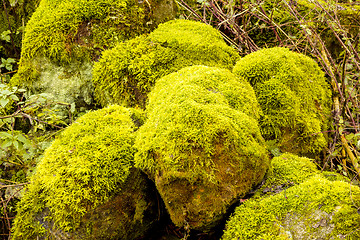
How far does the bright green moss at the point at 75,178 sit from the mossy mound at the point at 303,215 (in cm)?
116

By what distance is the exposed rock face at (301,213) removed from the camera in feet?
6.07

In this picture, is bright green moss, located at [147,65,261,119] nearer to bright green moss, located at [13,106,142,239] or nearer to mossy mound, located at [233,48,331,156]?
mossy mound, located at [233,48,331,156]

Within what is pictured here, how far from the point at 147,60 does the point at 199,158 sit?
192cm

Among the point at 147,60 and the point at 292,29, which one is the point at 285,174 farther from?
the point at 292,29

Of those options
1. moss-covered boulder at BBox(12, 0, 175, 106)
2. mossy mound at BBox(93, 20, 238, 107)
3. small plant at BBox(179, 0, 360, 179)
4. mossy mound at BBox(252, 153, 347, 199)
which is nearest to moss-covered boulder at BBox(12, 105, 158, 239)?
mossy mound at BBox(93, 20, 238, 107)

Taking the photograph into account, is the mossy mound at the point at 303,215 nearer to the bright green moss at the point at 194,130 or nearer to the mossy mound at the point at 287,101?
the bright green moss at the point at 194,130

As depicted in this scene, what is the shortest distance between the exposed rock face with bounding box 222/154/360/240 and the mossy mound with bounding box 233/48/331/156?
967mm

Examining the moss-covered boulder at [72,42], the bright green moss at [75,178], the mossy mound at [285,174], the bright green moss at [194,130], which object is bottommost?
the mossy mound at [285,174]

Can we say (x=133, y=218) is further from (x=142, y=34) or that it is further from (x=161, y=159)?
(x=142, y=34)

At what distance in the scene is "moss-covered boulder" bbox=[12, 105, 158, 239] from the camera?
7.63 feet

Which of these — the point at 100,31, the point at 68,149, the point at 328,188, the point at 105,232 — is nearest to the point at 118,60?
the point at 100,31

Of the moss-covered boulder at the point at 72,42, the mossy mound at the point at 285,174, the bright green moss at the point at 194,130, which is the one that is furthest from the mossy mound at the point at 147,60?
the mossy mound at the point at 285,174

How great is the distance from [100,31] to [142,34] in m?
0.61

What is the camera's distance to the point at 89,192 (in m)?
2.34
